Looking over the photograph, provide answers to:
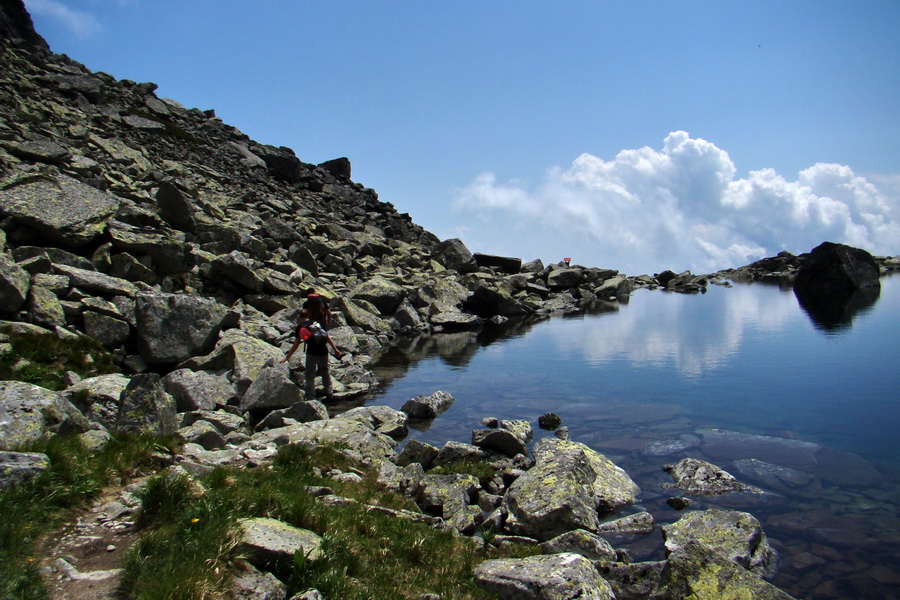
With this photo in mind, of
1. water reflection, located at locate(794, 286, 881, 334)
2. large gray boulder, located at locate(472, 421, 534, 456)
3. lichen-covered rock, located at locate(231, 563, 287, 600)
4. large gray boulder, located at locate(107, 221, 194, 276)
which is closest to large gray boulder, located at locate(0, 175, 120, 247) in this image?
large gray boulder, located at locate(107, 221, 194, 276)

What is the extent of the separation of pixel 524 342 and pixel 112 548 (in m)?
34.9

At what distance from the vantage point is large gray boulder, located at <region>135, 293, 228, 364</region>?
18656 millimetres

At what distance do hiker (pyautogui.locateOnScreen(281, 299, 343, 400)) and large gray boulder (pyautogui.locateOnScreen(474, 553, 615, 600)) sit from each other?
1378 centimetres

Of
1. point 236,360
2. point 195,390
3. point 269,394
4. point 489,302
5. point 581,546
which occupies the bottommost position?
point 581,546

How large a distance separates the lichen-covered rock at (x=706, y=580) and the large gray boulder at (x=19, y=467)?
8476 millimetres

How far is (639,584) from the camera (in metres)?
8.25

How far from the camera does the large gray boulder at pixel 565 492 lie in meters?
10.2

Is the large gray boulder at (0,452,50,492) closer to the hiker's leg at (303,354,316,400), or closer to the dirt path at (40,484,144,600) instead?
the dirt path at (40,484,144,600)

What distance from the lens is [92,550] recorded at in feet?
19.3

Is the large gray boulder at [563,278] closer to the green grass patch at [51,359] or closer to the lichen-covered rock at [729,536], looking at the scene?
the green grass patch at [51,359]

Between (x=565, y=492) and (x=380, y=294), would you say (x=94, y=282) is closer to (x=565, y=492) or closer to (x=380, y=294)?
(x=565, y=492)

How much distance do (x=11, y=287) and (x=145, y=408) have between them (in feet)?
25.6

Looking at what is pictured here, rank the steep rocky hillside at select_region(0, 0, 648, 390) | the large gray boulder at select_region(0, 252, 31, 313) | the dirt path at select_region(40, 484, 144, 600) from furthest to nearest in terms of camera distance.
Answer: the steep rocky hillside at select_region(0, 0, 648, 390) < the large gray boulder at select_region(0, 252, 31, 313) < the dirt path at select_region(40, 484, 144, 600)

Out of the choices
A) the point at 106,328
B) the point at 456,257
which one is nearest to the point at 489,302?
the point at 456,257
